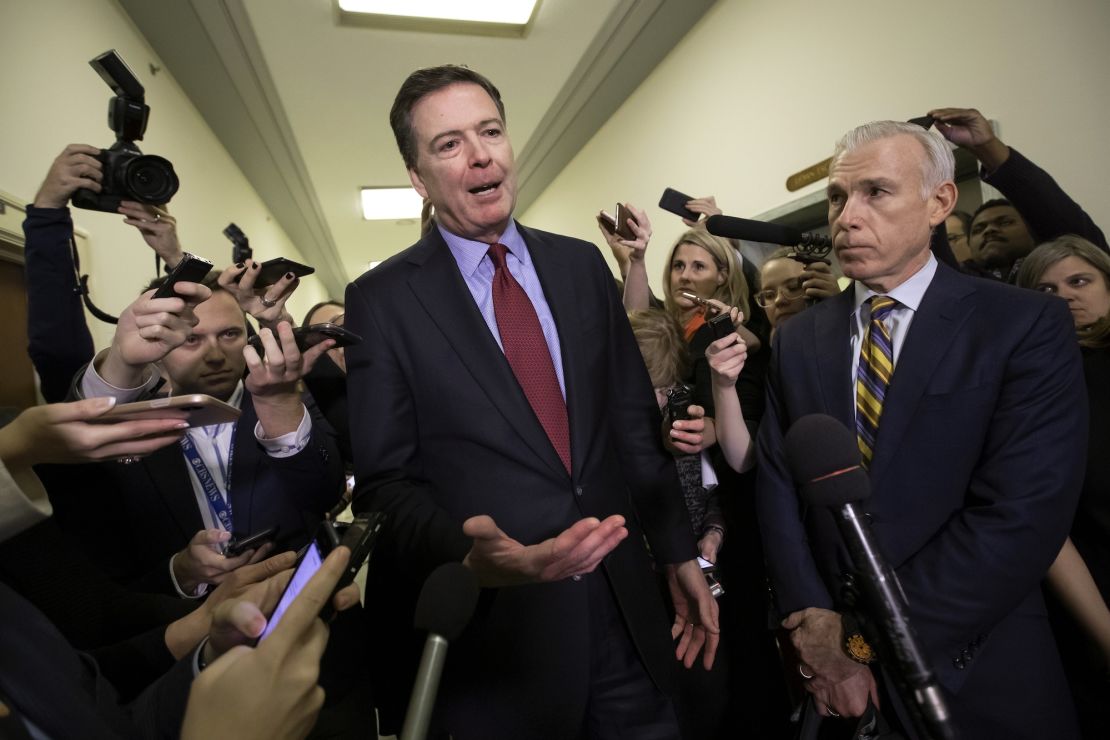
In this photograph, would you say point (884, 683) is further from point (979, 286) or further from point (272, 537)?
point (272, 537)

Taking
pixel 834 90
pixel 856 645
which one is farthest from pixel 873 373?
pixel 834 90

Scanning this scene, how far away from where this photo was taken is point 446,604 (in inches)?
21.7

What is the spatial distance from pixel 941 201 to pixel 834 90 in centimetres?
203

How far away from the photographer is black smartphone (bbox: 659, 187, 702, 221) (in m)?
1.96

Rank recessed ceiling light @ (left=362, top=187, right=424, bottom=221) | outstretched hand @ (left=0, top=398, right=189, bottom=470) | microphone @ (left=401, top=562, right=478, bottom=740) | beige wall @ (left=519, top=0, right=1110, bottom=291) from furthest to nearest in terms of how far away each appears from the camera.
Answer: recessed ceiling light @ (left=362, top=187, right=424, bottom=221), beige wall @ (left=519, top=0, right=1110, bottom=291), outstretched hand @ (left=0, top=398, right=189, bottom=470), microphone @ (left=401, top=562, right=478, bottom=740)

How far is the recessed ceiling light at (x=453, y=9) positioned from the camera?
3461mm

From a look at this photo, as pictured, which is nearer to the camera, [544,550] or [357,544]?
[357,544]

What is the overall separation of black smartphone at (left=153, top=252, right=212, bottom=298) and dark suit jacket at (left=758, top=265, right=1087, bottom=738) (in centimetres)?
138

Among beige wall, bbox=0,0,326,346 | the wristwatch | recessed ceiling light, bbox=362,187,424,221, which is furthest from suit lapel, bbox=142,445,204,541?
recessed ceiling light, bbox=362,187,424,221

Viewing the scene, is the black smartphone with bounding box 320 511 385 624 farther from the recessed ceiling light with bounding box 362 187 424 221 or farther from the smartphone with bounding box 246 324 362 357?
the recessed ceiling light with bounding box 362 187 424 221

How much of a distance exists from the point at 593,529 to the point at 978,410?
0.85 metres

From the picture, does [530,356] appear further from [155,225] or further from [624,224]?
[155,225]

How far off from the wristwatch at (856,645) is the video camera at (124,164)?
2.00 m

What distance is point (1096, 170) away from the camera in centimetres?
200
